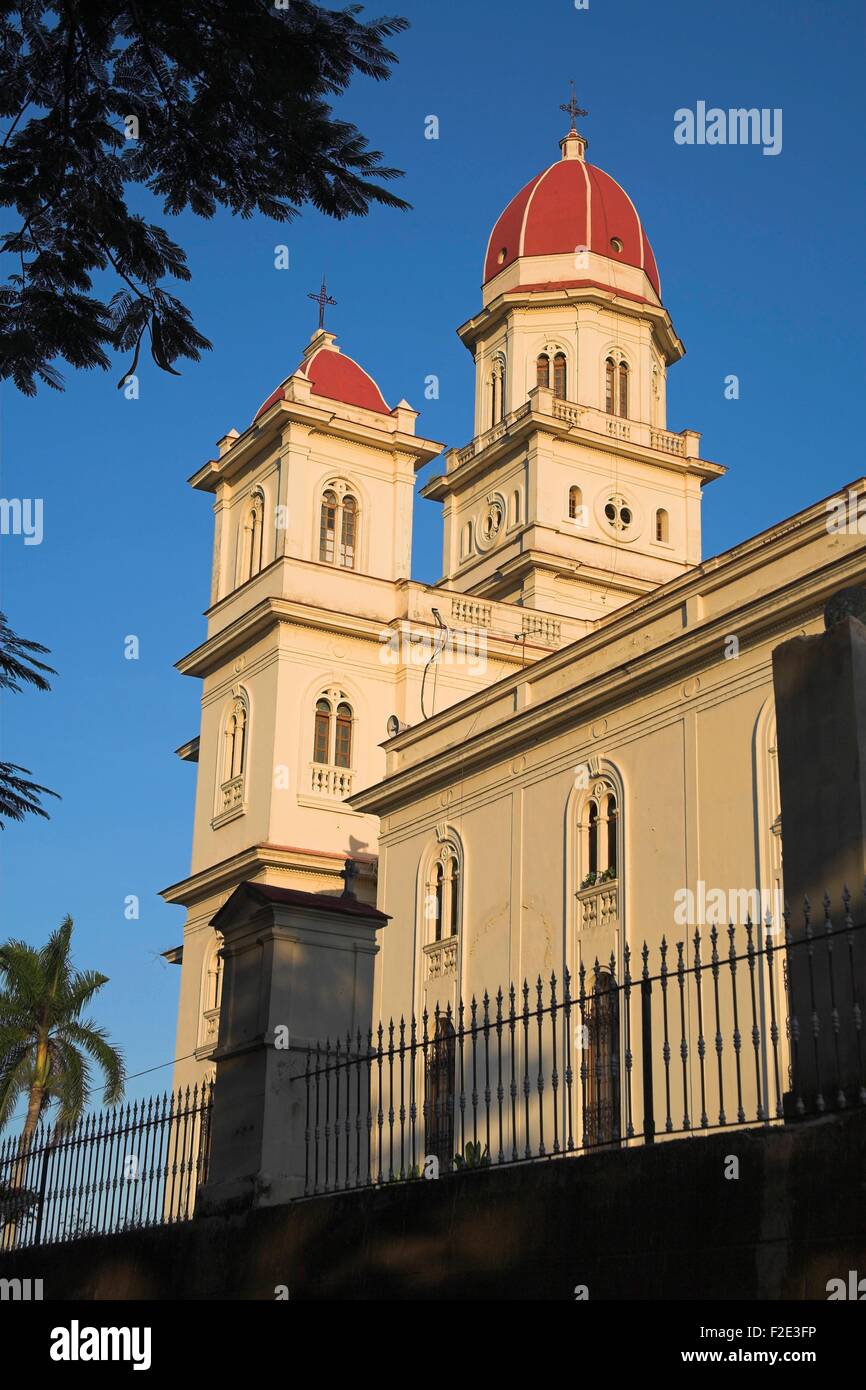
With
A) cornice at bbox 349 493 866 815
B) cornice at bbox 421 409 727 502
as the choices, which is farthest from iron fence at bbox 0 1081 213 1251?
cornice at bbox 421 409 727 502

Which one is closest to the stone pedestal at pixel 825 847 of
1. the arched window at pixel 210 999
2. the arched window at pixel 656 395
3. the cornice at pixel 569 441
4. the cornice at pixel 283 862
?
the cornice at pixel 283 862

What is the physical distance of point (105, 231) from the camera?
907 centimetres

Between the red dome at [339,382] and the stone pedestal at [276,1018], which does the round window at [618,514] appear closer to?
the red dome at [339,382]

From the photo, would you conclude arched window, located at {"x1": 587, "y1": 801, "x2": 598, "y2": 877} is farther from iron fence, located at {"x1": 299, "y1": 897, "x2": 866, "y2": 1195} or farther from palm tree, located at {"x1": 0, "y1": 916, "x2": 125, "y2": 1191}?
palm tree, located at {"x1": 0, "y1": 916, "x2": 125, "y2": 1191}

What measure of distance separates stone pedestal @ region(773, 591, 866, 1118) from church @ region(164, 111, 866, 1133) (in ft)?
34.7

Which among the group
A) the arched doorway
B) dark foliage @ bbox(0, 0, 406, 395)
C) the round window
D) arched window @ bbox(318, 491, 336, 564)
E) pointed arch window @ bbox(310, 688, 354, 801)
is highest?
the round window

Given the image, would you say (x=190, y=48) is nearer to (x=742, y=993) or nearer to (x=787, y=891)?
(x=787, y=891)

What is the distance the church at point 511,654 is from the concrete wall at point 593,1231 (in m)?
9.26

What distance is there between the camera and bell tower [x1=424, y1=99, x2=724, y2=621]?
126 feet

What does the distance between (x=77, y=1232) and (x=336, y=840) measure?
19.8 meters

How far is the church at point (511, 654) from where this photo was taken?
21.8 metres

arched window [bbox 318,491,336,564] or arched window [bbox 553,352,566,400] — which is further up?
arched window [bbox 553,352,566,400]

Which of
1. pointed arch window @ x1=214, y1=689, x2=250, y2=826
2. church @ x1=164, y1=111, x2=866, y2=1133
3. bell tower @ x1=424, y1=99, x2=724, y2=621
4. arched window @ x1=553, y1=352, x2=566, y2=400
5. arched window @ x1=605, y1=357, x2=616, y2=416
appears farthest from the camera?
arched window @ x1=605, y1=357, x2=616, y2=416

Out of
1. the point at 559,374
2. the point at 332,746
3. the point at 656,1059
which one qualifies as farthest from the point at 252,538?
the point at 656,1059
